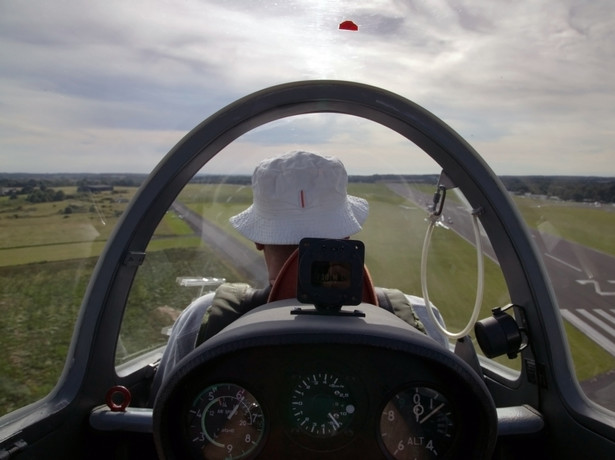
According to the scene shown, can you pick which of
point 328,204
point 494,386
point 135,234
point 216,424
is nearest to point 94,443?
point 135,234

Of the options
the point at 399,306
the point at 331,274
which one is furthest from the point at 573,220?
the point at 331,274

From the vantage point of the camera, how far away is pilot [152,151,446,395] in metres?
2.06

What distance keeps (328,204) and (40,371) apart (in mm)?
1289

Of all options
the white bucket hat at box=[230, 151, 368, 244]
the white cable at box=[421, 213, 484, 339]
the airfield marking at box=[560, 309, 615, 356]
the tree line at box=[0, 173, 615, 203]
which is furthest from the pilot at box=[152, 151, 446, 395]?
the airfield marking at box=[560, 309, 615, 356]

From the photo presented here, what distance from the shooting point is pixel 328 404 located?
4.61ft

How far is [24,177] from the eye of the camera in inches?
81.4

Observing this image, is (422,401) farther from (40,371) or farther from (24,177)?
(24,177)

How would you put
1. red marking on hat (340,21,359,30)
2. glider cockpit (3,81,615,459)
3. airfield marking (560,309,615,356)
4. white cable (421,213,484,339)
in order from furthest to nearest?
1. white cable (421,213,484,339)
2. airfield marking (560,309,615,356)
3. red marking on hat (340,21,359,30)
4. glider cockpit (3,81,615,459)

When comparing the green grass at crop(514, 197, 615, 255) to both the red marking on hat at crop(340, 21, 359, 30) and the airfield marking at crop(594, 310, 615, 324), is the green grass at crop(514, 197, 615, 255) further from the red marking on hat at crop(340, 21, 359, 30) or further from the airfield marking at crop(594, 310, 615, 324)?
the red marking on hat at crop(340, 21, 359, 30)

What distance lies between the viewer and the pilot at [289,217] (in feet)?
6.77

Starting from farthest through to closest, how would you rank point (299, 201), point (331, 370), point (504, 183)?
point (504, 183), point (299, 201), point (331, 370)

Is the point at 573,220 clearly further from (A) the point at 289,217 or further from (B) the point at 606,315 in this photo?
(A) the point at 289,217

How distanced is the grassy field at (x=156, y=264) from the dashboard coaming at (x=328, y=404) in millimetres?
956

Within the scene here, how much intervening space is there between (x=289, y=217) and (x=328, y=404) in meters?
0.86
